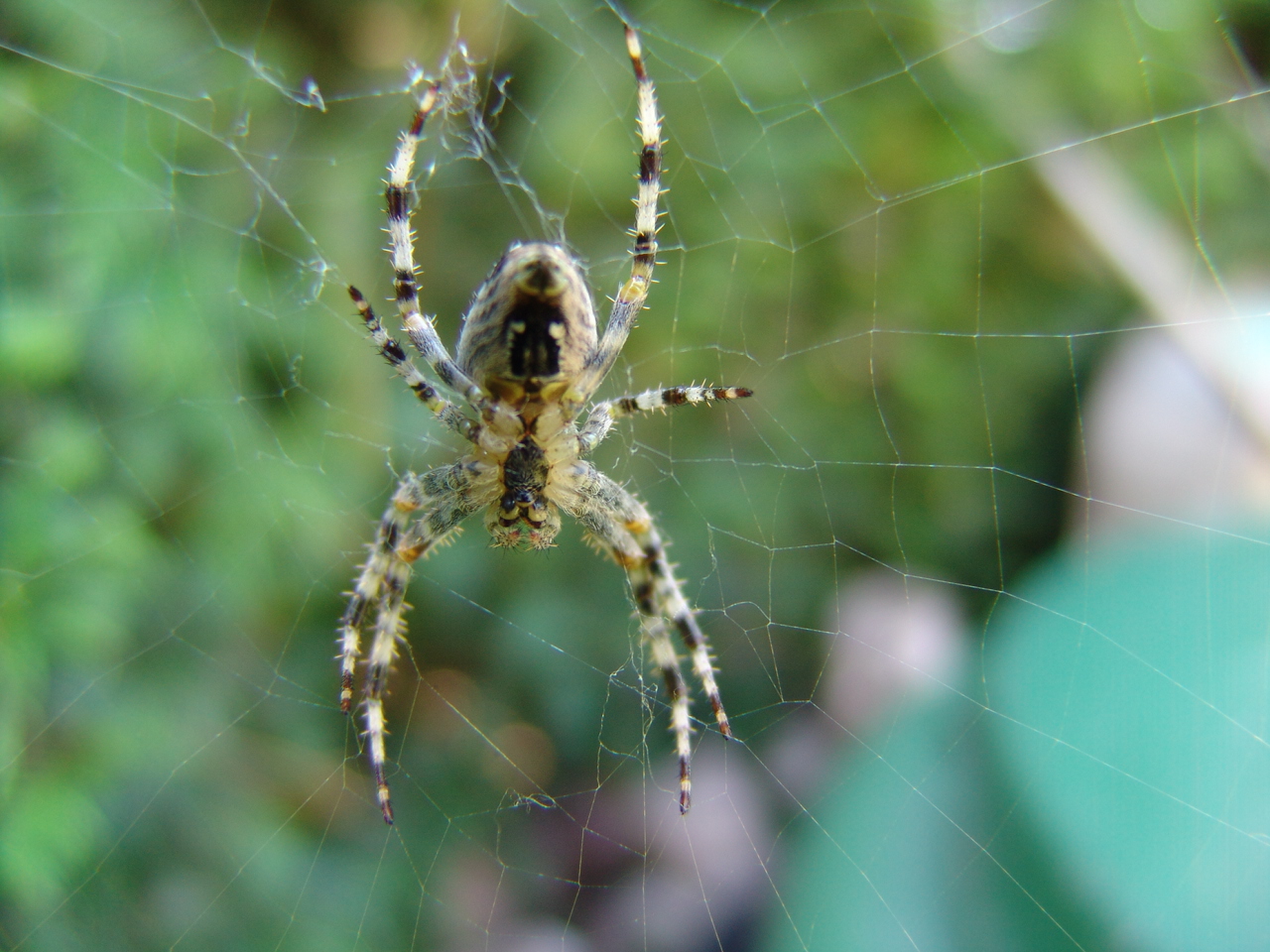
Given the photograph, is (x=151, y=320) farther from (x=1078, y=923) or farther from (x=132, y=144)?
(x=1078, y=923)

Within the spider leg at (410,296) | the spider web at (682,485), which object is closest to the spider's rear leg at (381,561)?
the spider leg at (410,296)

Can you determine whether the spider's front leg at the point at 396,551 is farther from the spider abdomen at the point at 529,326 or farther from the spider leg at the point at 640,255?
the spider leg at the point at 640,255

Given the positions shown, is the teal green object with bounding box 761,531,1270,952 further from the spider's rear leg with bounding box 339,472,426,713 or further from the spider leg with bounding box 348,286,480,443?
the spider leg with bounding box 348,286,480,443

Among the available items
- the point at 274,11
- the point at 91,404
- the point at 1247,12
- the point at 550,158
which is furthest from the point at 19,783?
the point at 1247,12

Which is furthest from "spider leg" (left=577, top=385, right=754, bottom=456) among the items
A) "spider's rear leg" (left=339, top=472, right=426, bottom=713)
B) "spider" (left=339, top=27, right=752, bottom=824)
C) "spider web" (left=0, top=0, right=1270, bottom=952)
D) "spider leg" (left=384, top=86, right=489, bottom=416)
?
"spider web" (left=0, top=0, right=1270, bottom=952)

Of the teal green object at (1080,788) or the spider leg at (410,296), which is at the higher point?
the spider leg at (410,296)
